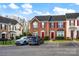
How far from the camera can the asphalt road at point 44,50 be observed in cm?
1530

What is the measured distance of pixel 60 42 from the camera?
1538 cm

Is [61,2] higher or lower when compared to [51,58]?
higher

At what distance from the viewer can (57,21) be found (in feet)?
50.6

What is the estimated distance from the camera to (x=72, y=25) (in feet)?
50.5

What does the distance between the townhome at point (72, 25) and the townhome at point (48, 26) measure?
7 cm

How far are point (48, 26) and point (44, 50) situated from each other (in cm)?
43

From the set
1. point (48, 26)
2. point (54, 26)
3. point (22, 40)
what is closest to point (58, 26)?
point (54, 26)

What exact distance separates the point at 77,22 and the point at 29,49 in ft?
3.09

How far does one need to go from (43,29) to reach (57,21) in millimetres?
277

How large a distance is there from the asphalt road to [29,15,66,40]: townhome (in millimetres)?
188

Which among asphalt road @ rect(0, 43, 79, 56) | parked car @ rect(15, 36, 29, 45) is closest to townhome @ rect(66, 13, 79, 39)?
asphalt road @ rect(0, 43, 79, 56)

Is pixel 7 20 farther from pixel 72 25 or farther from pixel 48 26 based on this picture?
pixel 72 25

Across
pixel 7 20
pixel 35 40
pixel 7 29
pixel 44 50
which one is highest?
pixel 7 20

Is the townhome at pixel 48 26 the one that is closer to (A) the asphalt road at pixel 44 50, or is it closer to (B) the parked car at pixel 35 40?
(B) the parked car at pixel 35 40
